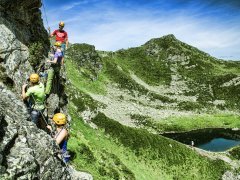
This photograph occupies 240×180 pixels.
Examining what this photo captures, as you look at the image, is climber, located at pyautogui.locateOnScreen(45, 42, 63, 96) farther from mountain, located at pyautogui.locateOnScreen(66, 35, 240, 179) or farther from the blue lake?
the blue lake

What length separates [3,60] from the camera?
24156 millimetres

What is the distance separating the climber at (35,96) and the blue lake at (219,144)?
83.1m

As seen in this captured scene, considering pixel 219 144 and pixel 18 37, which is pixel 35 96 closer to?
pixel 18 37

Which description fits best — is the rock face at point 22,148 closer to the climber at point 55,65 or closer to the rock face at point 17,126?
the rock face at point 17,126

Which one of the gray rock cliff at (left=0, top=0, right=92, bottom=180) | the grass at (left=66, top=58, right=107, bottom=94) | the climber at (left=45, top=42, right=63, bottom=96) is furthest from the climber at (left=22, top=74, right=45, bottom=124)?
the grass at (left=66, top=58, right=107, bottom=94)

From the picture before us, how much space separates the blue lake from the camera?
97.9m

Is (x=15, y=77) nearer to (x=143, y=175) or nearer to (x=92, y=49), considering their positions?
(x=143, y=175)

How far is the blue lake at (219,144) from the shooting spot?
97.9 meters

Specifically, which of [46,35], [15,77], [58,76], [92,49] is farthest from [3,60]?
[92,49]

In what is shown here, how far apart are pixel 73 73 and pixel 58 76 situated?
94800 mm

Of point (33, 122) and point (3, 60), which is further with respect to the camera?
point (3, 60)

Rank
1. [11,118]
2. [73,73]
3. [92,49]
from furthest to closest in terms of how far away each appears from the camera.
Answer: [92,49] → [73,73] → [11,118]

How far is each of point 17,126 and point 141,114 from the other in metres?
106

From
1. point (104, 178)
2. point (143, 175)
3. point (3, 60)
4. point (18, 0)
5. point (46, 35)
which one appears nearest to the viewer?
point (3, 60)
